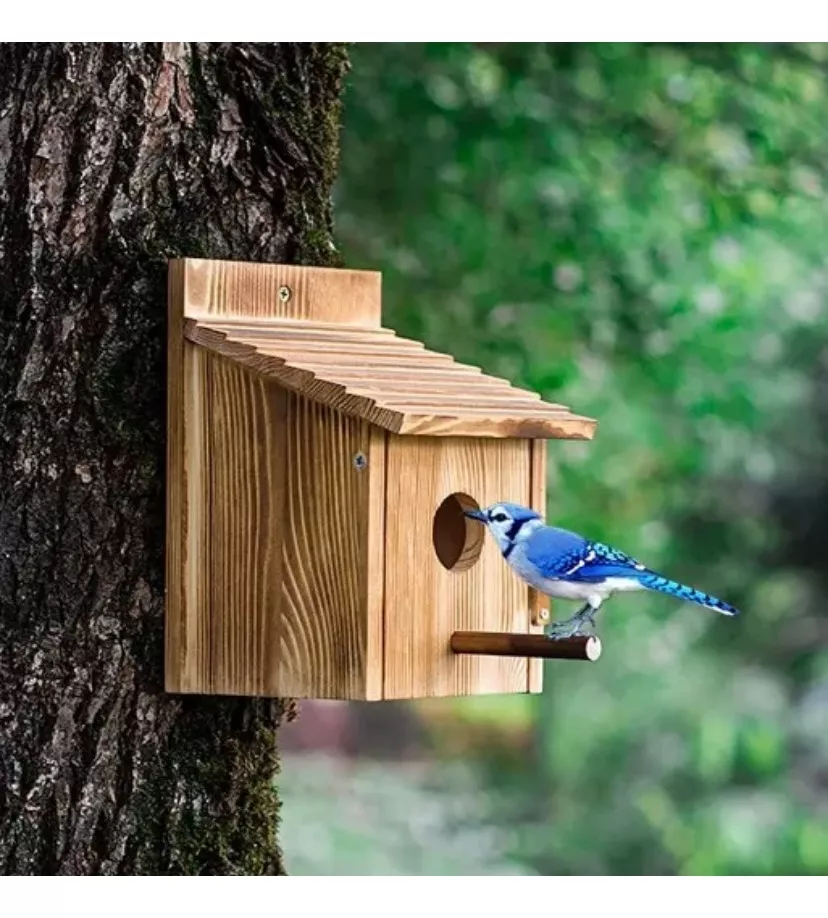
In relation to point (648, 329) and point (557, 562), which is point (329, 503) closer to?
point (557, 562)

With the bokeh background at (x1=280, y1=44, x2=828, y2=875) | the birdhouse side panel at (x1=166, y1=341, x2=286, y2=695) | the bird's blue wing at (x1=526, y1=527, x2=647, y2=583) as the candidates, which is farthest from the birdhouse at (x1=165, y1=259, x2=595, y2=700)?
the bokeh background at (x1=280, y1=44, x2=828, y2=875)

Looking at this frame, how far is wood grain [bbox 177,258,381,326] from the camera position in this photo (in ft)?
10.9

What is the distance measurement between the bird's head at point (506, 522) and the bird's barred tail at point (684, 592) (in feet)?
0.63

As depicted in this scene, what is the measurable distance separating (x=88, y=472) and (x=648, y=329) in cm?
341

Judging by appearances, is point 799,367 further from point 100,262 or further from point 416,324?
point 100,262

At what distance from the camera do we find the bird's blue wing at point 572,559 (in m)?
3.20

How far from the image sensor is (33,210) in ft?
11.1

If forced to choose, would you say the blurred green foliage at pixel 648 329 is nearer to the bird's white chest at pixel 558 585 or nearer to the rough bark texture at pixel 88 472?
the rough bark texture at pixel 88 472

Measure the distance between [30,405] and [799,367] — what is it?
15.1 ft

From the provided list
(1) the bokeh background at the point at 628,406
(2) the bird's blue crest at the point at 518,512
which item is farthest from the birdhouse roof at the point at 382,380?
(1) the bokeh background at the point at 628,406

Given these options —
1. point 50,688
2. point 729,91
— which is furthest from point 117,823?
point 729,91

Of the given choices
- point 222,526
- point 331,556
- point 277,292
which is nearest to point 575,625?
point 331,556
